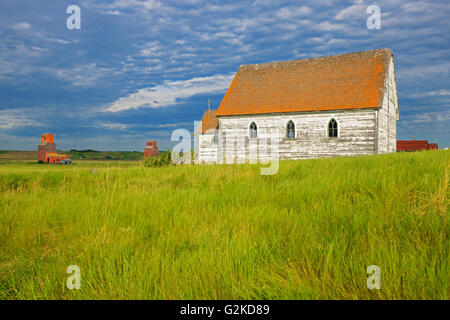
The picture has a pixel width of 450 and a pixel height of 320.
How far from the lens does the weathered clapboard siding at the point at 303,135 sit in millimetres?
22953

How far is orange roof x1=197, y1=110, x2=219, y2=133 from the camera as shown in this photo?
31.1m

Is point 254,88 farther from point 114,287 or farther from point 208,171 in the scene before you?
point 114,287

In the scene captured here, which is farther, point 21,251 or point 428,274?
point 21,251

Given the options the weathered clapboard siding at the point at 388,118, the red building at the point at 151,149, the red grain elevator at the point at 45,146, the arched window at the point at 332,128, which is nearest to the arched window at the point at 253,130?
the arched window at the point at 332,128

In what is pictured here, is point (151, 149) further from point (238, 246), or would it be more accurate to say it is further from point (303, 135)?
point (238, 246)

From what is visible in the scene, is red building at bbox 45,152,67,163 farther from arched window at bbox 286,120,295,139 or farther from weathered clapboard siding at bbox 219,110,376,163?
arched window at bbox 286,120,295,139

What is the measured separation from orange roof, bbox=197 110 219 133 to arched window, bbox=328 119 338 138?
37.7 feet

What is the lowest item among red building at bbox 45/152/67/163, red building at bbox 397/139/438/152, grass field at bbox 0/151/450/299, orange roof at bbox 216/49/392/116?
grass field at bbox 0/151/450/299

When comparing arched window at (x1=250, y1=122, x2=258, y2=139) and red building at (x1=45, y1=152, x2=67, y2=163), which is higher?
arched window at (x1=250, y1=122, x2=258, y2=139)

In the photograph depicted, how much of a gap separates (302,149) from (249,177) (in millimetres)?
17441

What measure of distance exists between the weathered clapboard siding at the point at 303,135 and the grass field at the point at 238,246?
16788 millimetres

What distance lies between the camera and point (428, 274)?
7.74 ft

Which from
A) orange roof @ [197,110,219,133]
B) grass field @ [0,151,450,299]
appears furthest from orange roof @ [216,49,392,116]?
grass field @ [0,151,450,299]

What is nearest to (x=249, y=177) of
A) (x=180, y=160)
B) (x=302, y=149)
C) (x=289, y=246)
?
(x=289, y=246)
